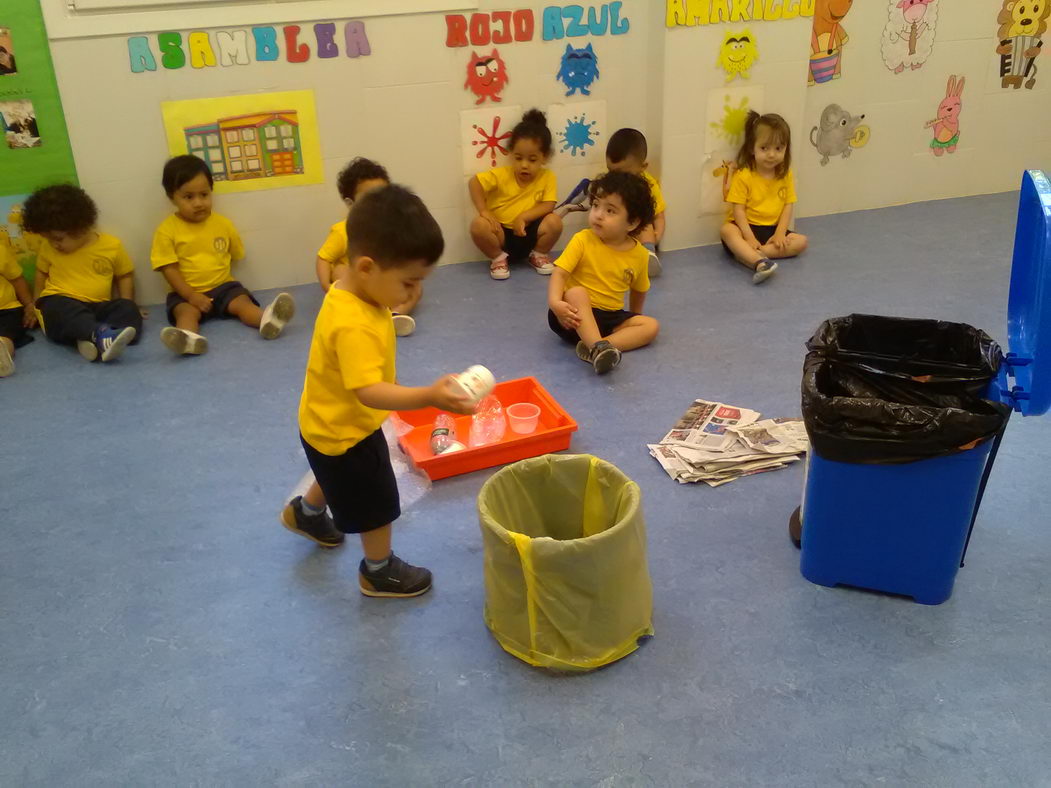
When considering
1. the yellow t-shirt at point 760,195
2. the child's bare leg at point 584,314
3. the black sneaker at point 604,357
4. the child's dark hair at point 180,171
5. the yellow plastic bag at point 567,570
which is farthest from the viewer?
the yellow t-shirt at point 760,195

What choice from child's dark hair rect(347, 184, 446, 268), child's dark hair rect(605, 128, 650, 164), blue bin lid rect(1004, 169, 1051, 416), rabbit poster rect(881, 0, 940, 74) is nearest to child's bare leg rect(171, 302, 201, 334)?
child's dark hair rect(605, 128, 650, 164)

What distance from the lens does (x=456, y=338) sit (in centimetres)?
369

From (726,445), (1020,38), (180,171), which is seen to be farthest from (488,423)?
(1020,38)

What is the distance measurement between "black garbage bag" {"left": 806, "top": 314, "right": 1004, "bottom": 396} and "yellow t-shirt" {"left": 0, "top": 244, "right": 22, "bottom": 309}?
129 inches

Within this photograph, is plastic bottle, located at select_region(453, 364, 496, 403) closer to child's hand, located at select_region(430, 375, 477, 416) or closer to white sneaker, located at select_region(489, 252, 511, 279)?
child's hand, located at select_region(430, 375, 477, 416)

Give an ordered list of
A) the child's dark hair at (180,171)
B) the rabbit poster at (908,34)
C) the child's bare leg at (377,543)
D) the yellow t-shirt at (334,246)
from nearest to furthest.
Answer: the child's bare leg at (377,543)
the child's dark hair at (180,171)
the yellow t-shirt at (334,246)
the rabbit poster at (908,34)

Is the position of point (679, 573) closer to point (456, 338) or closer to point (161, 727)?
point (161, 727)

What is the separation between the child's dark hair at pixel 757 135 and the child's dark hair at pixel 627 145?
1.83ft

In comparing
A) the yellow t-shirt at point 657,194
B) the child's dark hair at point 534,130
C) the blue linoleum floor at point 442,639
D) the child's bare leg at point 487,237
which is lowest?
the blue linoleum floor at point 442,639

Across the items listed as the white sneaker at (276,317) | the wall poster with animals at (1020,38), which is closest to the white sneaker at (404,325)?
the white sneaker at (276,317)

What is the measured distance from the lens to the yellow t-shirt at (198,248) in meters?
3.89

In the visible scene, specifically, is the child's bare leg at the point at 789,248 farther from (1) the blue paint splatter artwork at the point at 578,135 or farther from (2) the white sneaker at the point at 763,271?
(1) the blue paint splatter artwork at the point at 578,135

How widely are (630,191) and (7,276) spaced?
105 inches

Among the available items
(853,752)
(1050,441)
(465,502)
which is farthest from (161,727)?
(1050,441)
